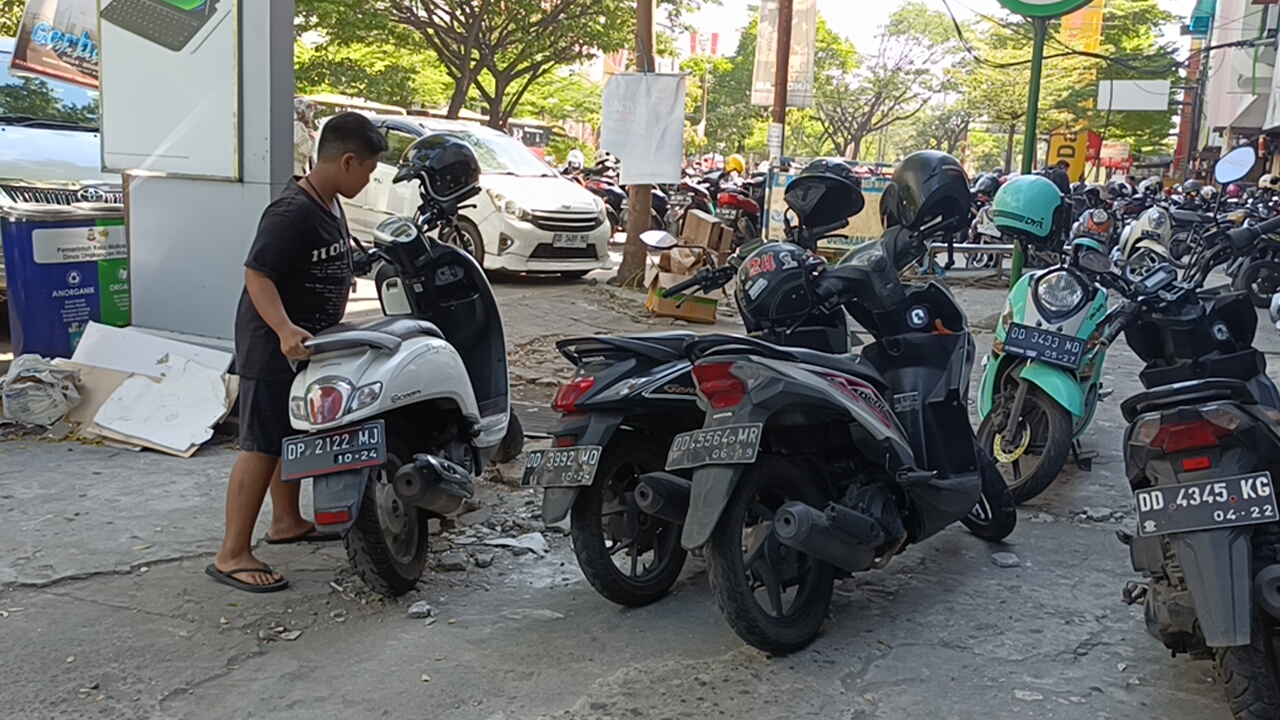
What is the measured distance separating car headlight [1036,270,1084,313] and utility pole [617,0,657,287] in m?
6.55

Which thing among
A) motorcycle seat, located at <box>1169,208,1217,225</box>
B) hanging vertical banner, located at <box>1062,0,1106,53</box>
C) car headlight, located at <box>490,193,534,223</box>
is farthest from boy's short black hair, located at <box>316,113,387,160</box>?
hanging vertical banner, located at <box>1062,0,1106,53</box>

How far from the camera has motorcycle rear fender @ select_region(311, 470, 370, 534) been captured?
3338mm

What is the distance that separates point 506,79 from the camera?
22875 millimetres

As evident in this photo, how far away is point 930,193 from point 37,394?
172 inches

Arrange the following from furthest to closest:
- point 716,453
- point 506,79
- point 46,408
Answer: point 506,79
point 46,408
point 716,453

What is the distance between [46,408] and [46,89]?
13.8 ft

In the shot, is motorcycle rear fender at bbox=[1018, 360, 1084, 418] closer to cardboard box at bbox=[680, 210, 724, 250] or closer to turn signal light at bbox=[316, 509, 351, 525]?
turn signal light at bbox=[316, 509, 351, 525]

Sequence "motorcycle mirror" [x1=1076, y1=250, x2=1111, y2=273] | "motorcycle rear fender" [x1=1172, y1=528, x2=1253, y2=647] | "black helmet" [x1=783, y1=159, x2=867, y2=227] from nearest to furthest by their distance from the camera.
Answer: "motorcycle rear fender" [x1=1172, y1=528, x2=1253, y2=647], "black helmet" [x1=783, y1=159, x2=867, y2=227], "motorcycle mirror" [x1=1076, y1=250, x2=1111, y2=273]

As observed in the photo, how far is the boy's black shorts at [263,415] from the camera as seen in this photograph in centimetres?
381

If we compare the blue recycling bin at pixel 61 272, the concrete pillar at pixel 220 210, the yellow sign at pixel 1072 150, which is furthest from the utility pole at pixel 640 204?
the yellow sign at pixel 1072 150

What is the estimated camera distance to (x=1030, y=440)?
507cm

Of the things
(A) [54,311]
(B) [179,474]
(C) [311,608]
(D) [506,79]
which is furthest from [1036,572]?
(D) [506,79]

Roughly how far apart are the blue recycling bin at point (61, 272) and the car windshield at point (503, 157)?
19.2 ft

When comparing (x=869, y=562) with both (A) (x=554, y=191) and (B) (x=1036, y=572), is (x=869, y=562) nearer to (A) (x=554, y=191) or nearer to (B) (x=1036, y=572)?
(B) (x=1036, y=572)
